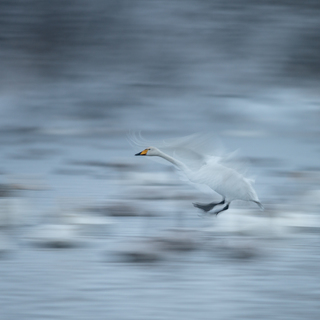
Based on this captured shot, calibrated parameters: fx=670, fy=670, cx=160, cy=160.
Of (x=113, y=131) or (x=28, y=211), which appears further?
(x=113, y=131)

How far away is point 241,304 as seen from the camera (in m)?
2.33

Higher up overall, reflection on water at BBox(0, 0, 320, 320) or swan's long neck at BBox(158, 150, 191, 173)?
swan's long neck at BBox(158, 150, 191, 173)

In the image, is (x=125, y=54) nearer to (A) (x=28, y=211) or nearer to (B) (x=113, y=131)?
(B) (x=113, y=131)

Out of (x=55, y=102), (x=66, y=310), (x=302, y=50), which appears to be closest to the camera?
(x=66, y=310)

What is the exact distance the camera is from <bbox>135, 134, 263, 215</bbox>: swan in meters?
2.47

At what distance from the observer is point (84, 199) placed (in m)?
3.72

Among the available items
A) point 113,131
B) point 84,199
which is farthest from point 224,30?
point 84,199

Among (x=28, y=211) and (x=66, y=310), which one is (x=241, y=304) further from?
(x=28, y=211)

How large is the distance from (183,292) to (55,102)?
6.01m

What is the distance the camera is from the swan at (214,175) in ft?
8.10

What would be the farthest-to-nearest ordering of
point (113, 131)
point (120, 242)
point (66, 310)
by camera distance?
point (113, 131) < point (120, 242) < point (66, 310)

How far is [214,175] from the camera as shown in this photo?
2494 millimetres

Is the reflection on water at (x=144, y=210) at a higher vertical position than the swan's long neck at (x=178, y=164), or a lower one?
lower

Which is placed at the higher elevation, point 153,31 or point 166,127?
point 153,31
